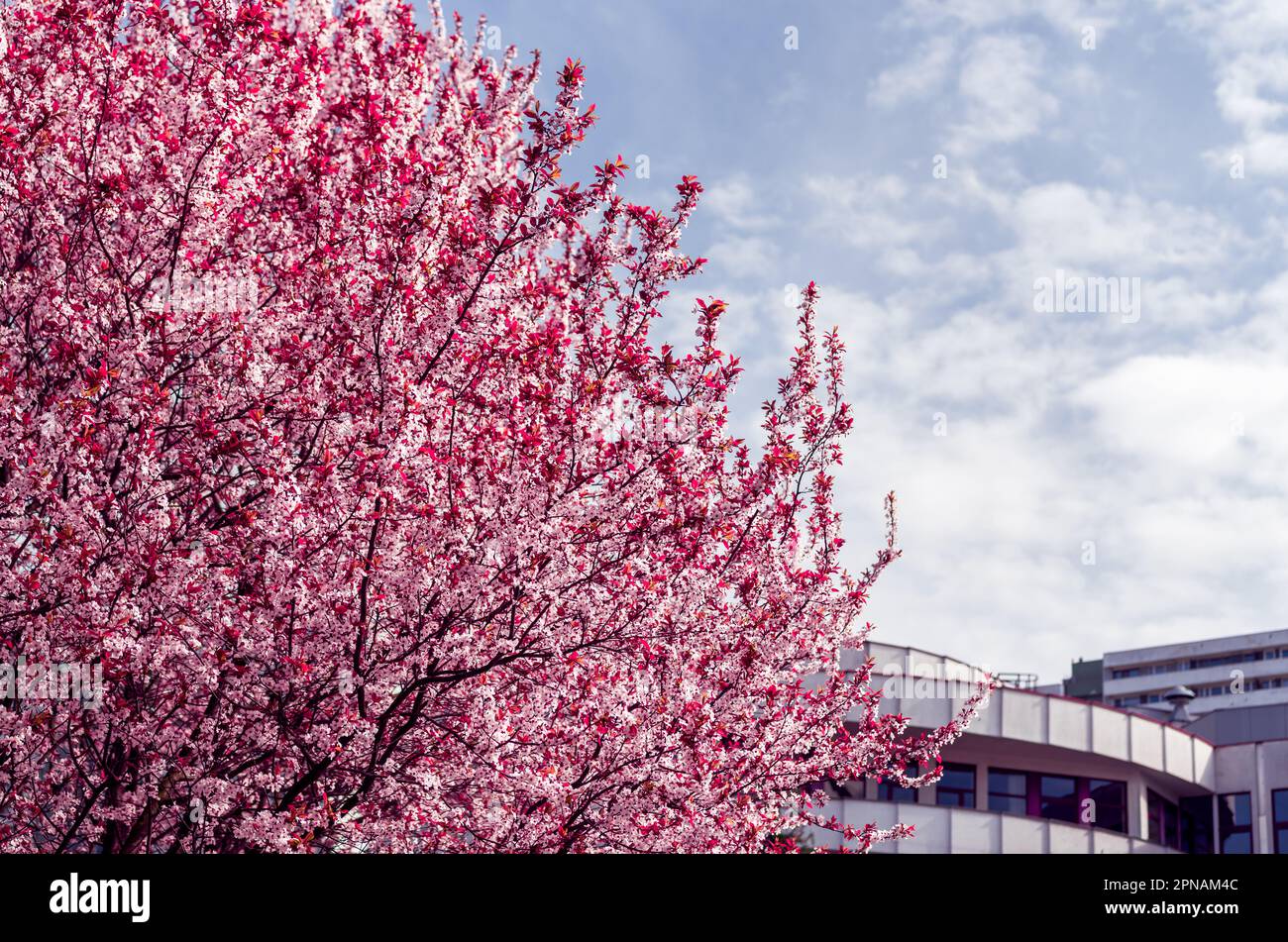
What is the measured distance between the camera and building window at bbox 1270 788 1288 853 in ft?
113

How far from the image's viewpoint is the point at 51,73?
23.6ft

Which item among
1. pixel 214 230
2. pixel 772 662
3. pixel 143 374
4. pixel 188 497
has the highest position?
pixel 214 230

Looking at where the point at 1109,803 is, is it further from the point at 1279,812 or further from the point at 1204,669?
the point at 1204,669

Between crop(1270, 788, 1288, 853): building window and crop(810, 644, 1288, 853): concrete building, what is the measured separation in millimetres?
28

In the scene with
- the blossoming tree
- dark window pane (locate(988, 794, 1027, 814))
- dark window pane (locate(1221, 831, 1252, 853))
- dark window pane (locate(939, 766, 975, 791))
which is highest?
the blossoming tree

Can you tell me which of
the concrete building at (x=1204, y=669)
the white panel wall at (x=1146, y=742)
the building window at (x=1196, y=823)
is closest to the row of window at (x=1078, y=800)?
the building window at (x=1196, y=823)

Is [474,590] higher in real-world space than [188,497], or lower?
lower

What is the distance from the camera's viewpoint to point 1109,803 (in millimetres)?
33406

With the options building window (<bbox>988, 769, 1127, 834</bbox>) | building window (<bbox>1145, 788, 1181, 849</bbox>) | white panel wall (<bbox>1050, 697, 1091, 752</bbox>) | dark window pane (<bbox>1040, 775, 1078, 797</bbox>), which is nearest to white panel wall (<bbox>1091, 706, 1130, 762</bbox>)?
white panel wall (<bbox>1050, 697, 1091, 752</bbox>)

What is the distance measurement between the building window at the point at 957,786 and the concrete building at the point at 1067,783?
37 mm

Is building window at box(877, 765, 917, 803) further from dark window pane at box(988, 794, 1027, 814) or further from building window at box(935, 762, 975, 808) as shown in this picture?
dark window pane at box(988, 794, 1027, 814)
